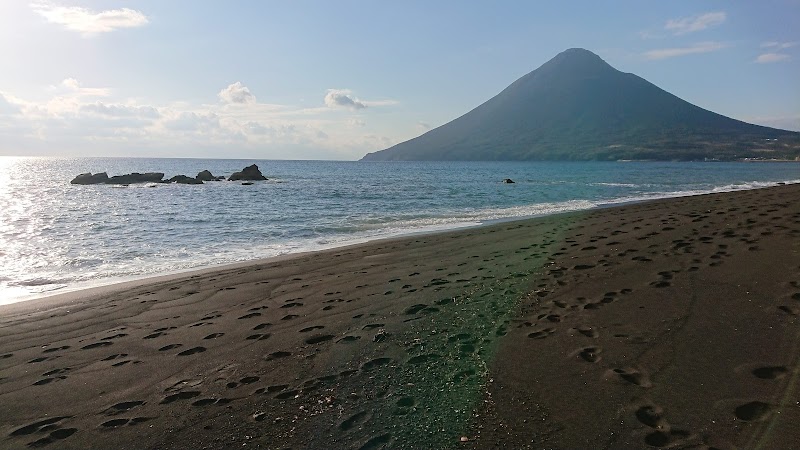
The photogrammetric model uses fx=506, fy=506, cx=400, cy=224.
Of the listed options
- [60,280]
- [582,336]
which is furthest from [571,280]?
[60,280]

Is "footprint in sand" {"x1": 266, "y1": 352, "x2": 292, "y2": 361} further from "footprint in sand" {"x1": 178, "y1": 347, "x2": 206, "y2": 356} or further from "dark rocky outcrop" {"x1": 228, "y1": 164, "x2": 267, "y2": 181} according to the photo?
"dark rocky outcrop" {"x1": 228, "y1": 164, "x2": 267, "y2": 181}

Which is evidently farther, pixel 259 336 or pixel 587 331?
pixel 259 336

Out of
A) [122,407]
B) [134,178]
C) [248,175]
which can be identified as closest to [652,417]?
[122,407]

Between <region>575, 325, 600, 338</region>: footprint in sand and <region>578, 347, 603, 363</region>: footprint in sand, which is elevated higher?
<region>575, 325, 600, 338</region>: footprint in sand

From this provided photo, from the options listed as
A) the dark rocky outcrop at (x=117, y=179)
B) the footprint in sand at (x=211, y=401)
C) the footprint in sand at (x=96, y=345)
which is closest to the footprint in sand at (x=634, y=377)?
the footprint in sand at (x=211, y=401)

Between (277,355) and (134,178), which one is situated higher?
(134,178)

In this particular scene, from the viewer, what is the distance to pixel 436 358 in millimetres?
5688

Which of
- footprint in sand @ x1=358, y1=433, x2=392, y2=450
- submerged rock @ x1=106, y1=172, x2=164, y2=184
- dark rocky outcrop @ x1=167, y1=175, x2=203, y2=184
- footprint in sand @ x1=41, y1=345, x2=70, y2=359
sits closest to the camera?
footprint in sand @ x1=358, y1=433, x2=392, y2=450

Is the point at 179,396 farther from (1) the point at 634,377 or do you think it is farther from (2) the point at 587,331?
(2) the point at 587,331

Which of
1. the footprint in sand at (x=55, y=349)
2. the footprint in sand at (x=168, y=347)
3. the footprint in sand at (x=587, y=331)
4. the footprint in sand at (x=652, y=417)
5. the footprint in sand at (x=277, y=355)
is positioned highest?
the footprint in sand at (x=587, y=331)

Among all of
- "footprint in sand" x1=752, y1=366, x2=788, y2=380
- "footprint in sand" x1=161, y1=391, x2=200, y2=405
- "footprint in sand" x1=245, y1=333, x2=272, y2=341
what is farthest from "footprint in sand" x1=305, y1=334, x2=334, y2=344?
"footprint in sand" x1=752, y1=366, x2=788, y2=380

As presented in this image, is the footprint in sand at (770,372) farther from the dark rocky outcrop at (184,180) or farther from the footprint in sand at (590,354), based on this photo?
the dark rocky outcrop at (184,180)

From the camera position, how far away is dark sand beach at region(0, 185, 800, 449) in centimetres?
427

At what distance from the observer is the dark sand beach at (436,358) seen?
4273 mm
